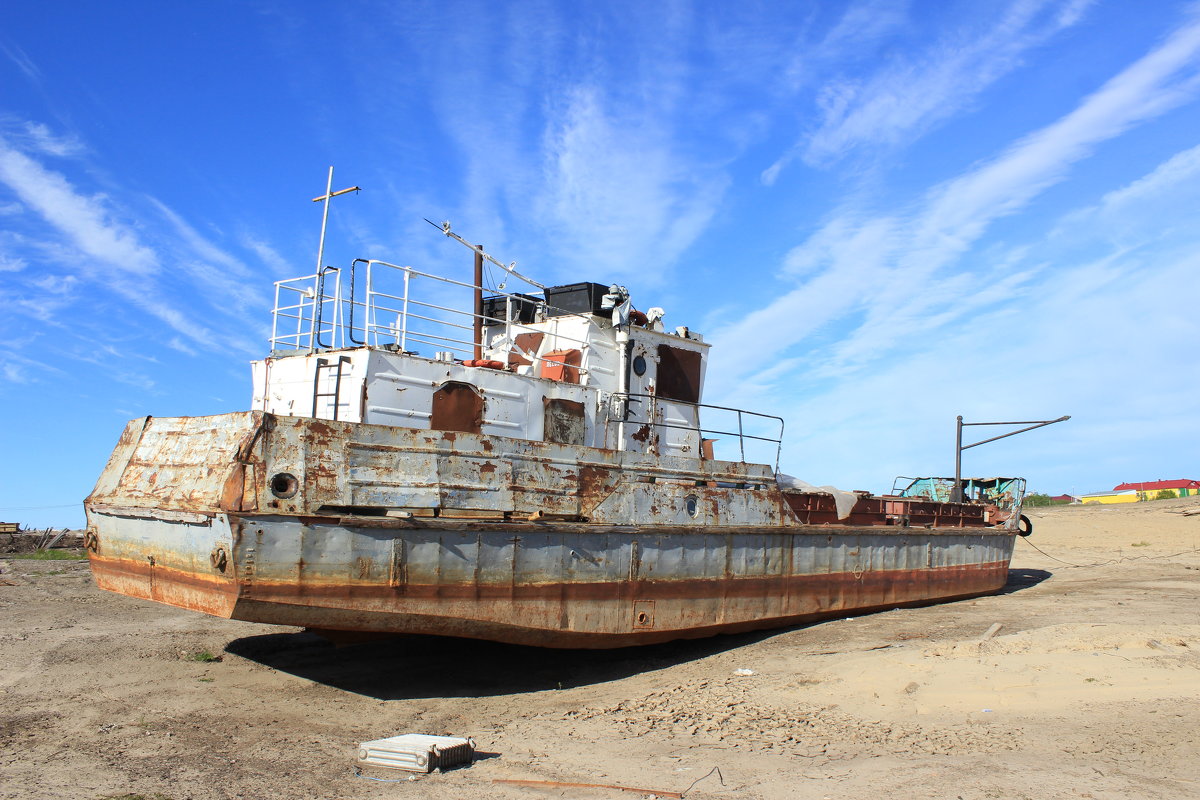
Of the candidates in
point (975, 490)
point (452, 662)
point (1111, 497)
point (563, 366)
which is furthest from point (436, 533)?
point (1111, 497)

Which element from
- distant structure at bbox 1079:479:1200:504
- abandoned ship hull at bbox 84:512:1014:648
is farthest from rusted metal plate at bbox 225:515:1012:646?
distant structure at bbox 1079:479:1200:504

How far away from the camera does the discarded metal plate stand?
5.47 m

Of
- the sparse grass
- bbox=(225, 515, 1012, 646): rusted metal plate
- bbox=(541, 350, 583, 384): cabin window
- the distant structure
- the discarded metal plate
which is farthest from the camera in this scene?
the distant structure

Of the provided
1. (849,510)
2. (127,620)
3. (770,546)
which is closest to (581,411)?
(770,546)

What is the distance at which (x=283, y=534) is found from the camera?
21.5 ft

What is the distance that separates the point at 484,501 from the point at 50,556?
15.1m

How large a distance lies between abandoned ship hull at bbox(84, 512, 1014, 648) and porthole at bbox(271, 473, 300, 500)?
0.79 feet

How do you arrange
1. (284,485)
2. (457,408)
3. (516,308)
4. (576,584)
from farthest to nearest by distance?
(516,308), (457,408), (576,584), (284,485)

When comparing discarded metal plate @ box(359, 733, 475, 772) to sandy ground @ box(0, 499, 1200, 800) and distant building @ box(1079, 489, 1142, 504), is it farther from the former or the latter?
distant building @ box(1079, 489, 1142, 504)

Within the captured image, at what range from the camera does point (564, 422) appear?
921 cm

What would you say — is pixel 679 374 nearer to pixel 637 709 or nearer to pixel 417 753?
pixel 637 709

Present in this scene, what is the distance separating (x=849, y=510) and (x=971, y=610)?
2.57m

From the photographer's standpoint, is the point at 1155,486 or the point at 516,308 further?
the point at 1155,486

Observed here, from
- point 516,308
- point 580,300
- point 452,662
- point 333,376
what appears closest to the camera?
point 333,376
